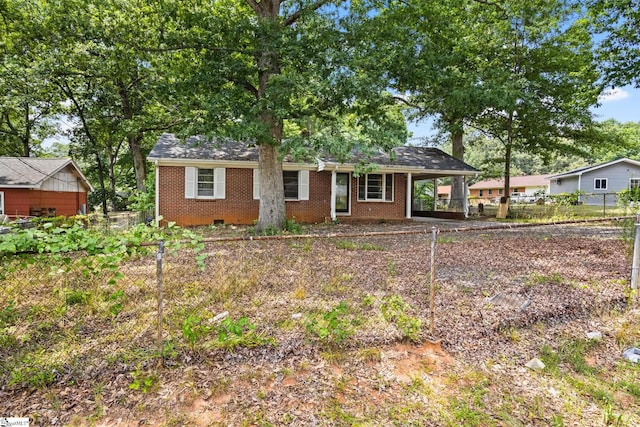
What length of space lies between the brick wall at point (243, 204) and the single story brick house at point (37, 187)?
22.7ft

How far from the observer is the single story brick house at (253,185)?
12.6m

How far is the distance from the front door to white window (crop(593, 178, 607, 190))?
28136 millimetres

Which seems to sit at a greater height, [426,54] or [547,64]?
[547,64]

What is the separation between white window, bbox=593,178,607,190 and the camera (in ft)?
99.8

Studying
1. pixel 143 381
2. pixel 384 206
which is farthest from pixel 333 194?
pixel 143 381

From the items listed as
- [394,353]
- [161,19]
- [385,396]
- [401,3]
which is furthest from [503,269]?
[161,19]

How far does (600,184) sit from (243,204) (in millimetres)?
32764

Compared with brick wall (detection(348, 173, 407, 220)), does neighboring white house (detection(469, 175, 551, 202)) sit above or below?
above

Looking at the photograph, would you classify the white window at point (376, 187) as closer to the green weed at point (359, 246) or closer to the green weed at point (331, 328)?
the green weed at point (359, 246)

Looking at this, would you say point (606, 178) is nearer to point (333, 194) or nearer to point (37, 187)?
point (333, 194)

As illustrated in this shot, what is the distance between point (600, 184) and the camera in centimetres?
3066

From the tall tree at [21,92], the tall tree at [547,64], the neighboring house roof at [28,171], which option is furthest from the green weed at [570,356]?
the neighboring house roof at [28,171]

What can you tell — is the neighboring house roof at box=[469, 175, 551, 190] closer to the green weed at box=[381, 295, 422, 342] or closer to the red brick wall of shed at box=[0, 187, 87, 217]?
the red brick wall of shed at box=[0, 187, 87, 217]

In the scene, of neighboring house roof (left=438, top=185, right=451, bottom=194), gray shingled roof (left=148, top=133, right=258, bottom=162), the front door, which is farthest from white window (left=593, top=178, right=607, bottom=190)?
gray shingled roof (left=148, top=133, right=258, bottom=162)
